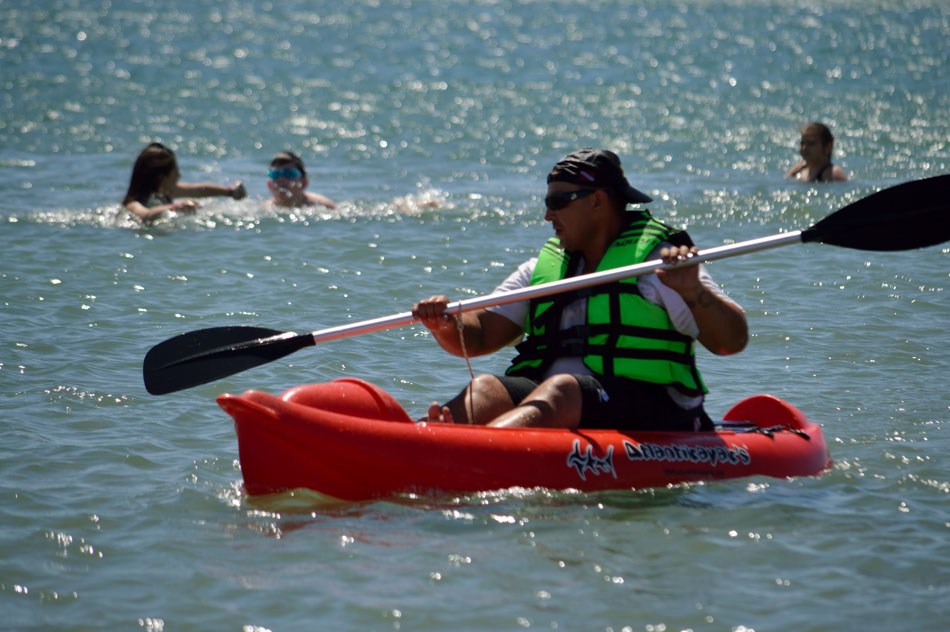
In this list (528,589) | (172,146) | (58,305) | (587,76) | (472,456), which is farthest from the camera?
(587,76)

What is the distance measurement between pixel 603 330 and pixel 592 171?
576 mm

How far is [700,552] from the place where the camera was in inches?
143

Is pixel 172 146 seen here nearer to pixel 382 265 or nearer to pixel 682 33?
pixel 382 265

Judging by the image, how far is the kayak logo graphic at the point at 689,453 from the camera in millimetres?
4090

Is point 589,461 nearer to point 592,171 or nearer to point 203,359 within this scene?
point 592,171

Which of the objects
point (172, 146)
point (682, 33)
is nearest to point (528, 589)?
point (172, 146)

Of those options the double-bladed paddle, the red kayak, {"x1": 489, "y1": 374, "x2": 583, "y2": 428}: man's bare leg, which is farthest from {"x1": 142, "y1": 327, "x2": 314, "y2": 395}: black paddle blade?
{"x1": 489, "y1": 374, "x2": 583, "y2": 428}: man's bare leg

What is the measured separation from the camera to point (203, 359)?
455 centimetres

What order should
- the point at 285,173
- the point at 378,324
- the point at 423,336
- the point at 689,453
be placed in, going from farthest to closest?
the point at 285,173, the point at 423,336, the point at 378,324, the point at 689,453

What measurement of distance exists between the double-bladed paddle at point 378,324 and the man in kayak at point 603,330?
1.43ft

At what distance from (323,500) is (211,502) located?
1.42 feet

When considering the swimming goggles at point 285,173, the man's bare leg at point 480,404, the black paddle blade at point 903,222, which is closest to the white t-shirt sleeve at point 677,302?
the man's bare leg at point 480,404

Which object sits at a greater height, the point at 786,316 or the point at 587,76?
the point at 587,76

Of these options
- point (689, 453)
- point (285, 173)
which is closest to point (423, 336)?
point (689, 453)
